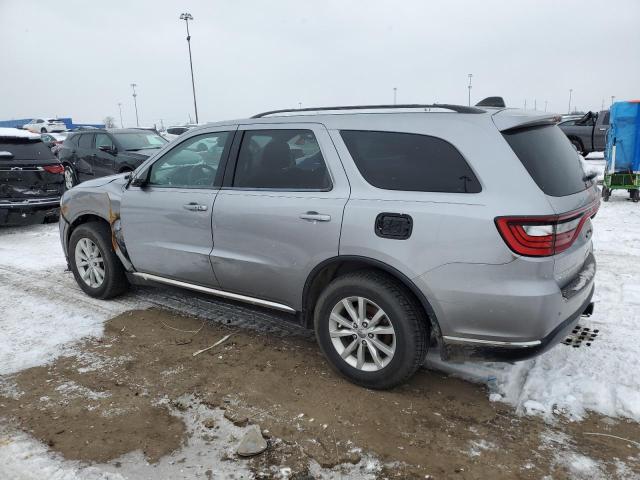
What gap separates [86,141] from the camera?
11.9 meters

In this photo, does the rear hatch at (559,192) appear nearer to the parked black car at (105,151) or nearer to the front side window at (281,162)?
the front side window at (281,162)

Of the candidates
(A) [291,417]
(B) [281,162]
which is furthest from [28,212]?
(A) [291,417]

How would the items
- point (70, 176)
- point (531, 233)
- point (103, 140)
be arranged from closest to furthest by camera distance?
point (531, 233), point (103, 140), point (70, 176)

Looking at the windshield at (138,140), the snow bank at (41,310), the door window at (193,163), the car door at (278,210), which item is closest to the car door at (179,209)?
the door window at (193,163)

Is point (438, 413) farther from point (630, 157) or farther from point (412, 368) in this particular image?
point (630, 157)

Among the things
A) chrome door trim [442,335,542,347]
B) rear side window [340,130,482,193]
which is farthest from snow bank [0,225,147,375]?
chrome door trim [442,335,542,347]

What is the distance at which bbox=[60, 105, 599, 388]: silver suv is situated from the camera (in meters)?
2.72

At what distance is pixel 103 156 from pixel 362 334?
9.96m

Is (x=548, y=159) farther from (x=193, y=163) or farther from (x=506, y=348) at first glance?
(x=193, y=163)

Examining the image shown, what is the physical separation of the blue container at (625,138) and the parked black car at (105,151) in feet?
31.6

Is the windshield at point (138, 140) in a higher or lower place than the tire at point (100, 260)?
higher

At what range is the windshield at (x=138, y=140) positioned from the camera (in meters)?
11.5

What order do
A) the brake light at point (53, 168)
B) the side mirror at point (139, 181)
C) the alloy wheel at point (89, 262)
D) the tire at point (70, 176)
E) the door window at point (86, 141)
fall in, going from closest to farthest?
the side mirror at point (139, 181) < the alloy wheel at point (89, 262) < the brake light at point (53, 168) < the door window at point (86, 141) < the tire at point (70, 176)

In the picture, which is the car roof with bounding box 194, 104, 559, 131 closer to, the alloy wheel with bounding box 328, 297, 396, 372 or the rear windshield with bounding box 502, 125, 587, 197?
the rear windshield with bounding box 502, 125, 587, 197
